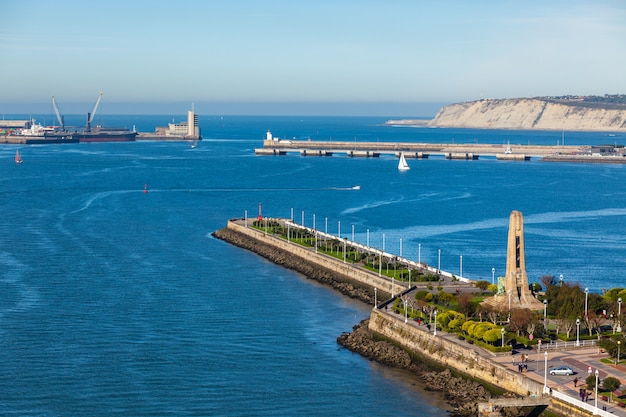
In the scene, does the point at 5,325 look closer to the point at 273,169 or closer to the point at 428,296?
the point at 428,296

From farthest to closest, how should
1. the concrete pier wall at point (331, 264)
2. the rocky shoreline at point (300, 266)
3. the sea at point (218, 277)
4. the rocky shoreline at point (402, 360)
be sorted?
the rocky shoreline at point (300, 266) → the concrete pier wall at point (331, 264) → the sea at point (218, 277) → the rocky shoreline at point (402, 360)

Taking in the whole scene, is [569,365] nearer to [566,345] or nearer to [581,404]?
[566,345]

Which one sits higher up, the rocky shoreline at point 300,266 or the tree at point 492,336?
the tree at point 492,336

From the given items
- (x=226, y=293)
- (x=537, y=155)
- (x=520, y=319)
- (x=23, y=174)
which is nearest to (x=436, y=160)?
(x=537, y=155)

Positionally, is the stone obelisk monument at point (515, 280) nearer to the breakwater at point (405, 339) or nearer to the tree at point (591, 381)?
the breakwater at point (405, 339)

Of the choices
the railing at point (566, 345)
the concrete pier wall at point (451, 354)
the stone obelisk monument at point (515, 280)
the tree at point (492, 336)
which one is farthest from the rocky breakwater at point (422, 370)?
the stone obelisk monument at point (515, 280)

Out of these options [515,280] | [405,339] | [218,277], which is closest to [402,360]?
[405,339]

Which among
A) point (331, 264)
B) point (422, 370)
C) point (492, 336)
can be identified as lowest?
point (422, 370)
